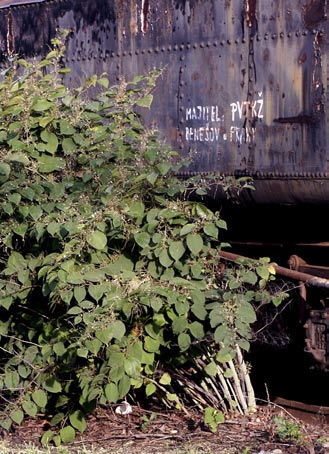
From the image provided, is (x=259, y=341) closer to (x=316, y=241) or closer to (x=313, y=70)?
(x=316, y=241)

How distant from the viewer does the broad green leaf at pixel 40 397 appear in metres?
5.19

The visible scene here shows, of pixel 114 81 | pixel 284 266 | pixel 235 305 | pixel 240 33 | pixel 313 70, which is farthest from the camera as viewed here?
pixel 114 81

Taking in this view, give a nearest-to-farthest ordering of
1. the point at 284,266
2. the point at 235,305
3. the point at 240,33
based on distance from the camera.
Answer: the point at 235,305
the point at 240,33
the point at 284,266

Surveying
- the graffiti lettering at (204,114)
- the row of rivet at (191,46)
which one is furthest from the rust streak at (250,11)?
the graffiti lettering at (204,114)

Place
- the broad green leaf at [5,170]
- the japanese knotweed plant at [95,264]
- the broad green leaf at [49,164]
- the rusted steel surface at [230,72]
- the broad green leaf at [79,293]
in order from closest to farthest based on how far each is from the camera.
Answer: the broad green leaf at [79,293] < the japanese knotweed plant at [95,264] < the broad green leaf at [5,170] < the rusted steel surface at [230,72] < the broad green leaf at [49,164]

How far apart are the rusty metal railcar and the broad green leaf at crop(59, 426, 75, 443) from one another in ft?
5.37

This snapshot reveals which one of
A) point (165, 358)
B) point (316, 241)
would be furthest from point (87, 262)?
point (316, 241)

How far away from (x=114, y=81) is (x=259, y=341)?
7.38 ft

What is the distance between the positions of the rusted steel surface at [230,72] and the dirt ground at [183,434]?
143 cm

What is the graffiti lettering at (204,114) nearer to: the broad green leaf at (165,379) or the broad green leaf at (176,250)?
the broad green leaf at (176,250)

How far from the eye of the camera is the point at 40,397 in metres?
5.21

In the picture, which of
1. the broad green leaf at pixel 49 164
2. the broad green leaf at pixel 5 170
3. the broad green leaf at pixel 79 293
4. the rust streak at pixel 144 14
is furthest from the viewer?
the rust streak at pixel 144 14

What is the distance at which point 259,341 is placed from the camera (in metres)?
6.14

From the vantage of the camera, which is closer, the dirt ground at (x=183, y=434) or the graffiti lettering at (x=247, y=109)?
the dirt ground at (x=183, y=434)
